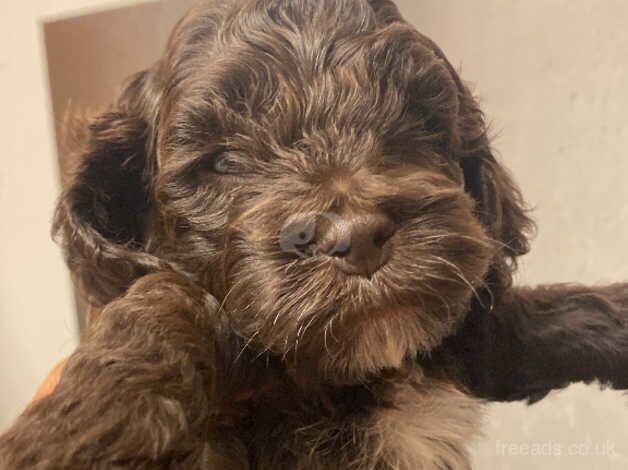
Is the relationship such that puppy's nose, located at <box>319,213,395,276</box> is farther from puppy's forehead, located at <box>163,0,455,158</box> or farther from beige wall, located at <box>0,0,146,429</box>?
beige wall, located at <box>0,0,146,429</box>

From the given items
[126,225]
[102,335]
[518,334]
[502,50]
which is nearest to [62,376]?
[102,335]

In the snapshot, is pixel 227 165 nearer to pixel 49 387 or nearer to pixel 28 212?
pixel 49 387

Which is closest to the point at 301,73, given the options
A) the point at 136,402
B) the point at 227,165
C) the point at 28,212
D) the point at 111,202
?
the point at 227,165

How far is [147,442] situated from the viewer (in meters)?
0.52

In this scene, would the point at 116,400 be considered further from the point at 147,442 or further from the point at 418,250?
the point at 418,250

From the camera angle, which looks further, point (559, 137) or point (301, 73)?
point (559, 137)

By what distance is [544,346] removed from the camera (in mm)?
808

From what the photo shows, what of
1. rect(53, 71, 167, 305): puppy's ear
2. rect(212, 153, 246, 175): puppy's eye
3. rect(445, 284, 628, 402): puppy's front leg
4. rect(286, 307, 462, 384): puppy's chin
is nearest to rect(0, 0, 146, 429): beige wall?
rect(53, 71, 167, 305): puppy's ear

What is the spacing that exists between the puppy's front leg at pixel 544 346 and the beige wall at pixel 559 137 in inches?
0.9

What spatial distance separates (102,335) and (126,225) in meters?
0.21

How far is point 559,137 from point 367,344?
429mm

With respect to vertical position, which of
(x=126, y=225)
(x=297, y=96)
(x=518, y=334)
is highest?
(x=297, y=96)

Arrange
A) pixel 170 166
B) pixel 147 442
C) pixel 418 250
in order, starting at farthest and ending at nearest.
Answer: pixel 170 166 → pixel 418 250 → pixel 147 442

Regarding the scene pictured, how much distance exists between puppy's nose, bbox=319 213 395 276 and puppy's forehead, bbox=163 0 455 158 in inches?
5.6
